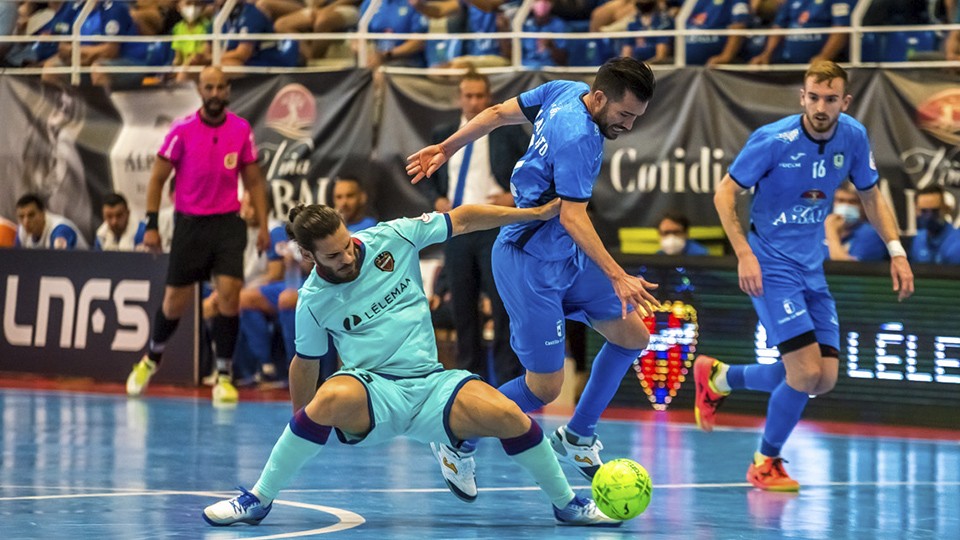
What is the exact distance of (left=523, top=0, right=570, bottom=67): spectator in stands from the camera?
568 inches

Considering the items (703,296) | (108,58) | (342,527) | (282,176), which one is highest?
Answer: (108,58)

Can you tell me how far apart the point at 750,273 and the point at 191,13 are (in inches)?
376

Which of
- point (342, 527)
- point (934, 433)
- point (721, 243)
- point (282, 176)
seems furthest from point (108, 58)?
point (342, 527)

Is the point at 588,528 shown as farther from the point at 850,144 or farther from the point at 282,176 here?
the point at 282,176

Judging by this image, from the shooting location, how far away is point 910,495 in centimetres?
863

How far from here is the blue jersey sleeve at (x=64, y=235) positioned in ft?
49.8

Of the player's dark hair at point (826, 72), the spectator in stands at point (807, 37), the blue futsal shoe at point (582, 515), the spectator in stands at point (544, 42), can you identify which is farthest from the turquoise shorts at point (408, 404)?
the spectator in stands at point (544, 42)

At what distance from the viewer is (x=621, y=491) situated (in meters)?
7.24

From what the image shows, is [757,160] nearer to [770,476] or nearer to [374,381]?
[770,476]

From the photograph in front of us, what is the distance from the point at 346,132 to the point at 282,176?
0.70 metres

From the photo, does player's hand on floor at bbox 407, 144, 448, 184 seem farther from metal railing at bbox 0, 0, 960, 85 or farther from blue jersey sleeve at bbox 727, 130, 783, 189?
metal railing at bbox 0, 0, 960, 85

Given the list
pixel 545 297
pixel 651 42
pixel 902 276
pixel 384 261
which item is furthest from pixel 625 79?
pixel 651 42

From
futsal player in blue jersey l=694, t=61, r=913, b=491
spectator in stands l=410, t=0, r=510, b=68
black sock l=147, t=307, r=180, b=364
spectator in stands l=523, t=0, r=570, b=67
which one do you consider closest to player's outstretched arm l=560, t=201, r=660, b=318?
futsal player in blue jersey l=694, t=61, r=913, b=491

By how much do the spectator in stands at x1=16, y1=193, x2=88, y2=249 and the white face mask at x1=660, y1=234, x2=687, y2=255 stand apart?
567 cm
